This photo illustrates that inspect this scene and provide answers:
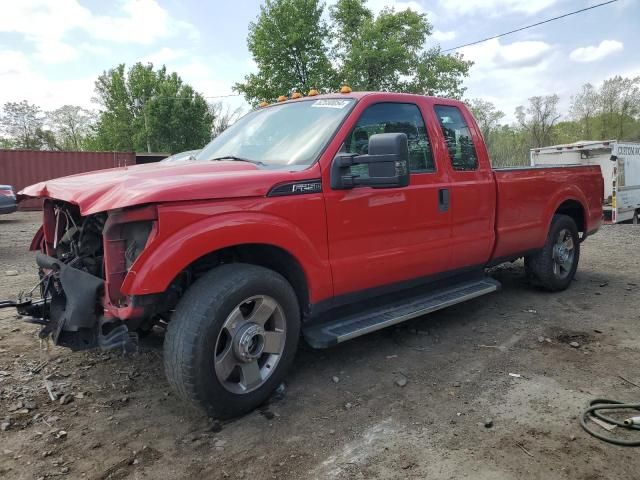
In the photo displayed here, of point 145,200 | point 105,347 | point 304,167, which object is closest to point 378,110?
point 304,167

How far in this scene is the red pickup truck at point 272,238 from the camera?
8.94 feet

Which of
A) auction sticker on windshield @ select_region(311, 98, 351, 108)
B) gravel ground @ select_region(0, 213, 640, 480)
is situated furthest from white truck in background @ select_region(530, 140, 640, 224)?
auction sticker on windshield @ select_region(311, 98, 351, 108)

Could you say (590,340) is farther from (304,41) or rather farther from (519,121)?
(519,121)

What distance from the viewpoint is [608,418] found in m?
2.96

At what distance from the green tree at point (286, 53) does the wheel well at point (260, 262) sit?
24.5 metres

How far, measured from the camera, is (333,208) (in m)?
3.34

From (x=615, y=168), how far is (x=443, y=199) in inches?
496

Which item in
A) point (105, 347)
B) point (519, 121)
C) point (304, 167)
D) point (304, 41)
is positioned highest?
point (304, 41)

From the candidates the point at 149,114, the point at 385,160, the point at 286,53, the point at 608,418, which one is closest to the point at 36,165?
the point at 286,53

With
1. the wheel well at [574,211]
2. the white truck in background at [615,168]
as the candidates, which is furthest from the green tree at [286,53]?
the wheel well at [574,211]

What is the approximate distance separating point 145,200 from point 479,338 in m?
3.12

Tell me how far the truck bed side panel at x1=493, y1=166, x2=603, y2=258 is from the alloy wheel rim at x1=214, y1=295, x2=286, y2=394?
2586 mm

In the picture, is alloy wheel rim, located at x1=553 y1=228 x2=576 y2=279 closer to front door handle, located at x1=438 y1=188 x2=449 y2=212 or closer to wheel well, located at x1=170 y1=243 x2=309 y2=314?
front door handle, located at x1=438 y1=188 x2=449 y2=212

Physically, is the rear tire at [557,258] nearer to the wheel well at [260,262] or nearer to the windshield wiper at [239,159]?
the wheel well at [260,262]
